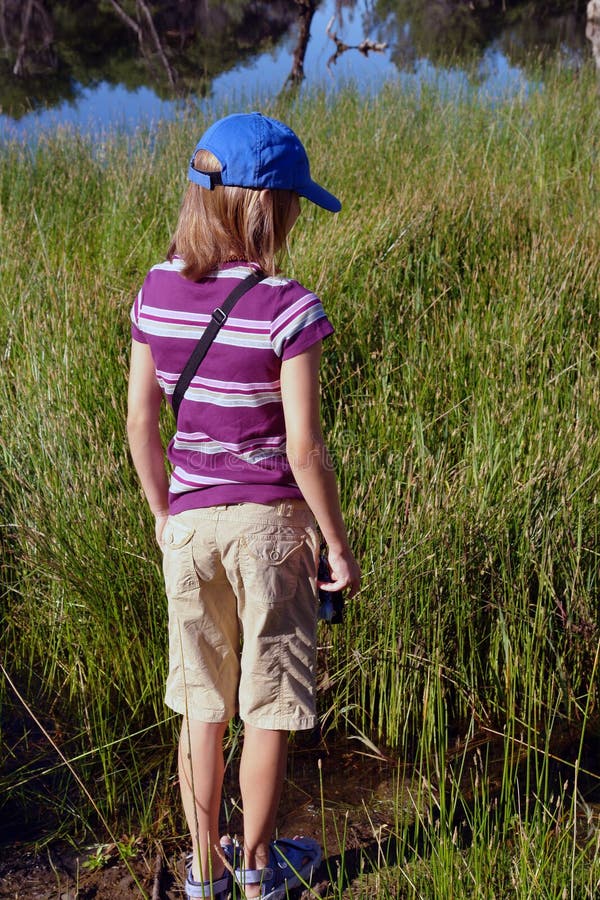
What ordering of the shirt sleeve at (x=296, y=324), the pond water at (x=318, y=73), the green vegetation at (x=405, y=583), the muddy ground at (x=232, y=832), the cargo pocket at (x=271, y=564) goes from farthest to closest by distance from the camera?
the pond water at (x=318, y=73)
the green vegetation at (x=405, y=583)
the muddy ground at (x=232, y=832)
the cargo pocket at (x=271, y=564)
the shirt sleeve at (x=296, y=324)

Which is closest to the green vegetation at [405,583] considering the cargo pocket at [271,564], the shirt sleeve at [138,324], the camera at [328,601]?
the camera at [328,601]

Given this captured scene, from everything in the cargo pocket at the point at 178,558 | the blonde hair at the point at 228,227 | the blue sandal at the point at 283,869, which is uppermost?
the blonde hair at the point at 228,227

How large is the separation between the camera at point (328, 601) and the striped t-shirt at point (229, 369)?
0.16m

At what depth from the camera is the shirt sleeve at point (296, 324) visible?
1.38 m

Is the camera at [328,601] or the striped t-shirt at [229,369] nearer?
the striped t-shirt at [229,369]

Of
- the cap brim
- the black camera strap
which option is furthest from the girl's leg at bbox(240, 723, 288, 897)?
the cap brim

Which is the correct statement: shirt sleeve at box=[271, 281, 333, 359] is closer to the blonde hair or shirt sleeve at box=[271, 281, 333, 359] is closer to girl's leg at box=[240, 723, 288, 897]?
the blonde hair

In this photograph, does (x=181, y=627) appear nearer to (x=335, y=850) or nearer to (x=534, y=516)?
(x=335, y=850)

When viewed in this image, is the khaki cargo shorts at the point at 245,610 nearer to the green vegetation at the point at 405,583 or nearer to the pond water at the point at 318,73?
the green vegetation at the point at 405,583

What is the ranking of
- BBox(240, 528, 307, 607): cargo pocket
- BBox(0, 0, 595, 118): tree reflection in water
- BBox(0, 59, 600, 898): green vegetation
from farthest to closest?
1. BBox(0, 0, 595, 118): tree reflection in water
2. BBox(0, 59, 600, 898): green vegetation
3. BBox(240, 528, 307, 607): cargo pocket

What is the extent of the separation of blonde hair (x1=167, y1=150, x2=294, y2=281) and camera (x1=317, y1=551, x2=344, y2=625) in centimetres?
52

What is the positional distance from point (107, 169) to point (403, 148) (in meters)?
1.89

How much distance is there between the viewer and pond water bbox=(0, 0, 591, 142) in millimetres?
7277

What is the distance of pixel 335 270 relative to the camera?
350 centimetres
